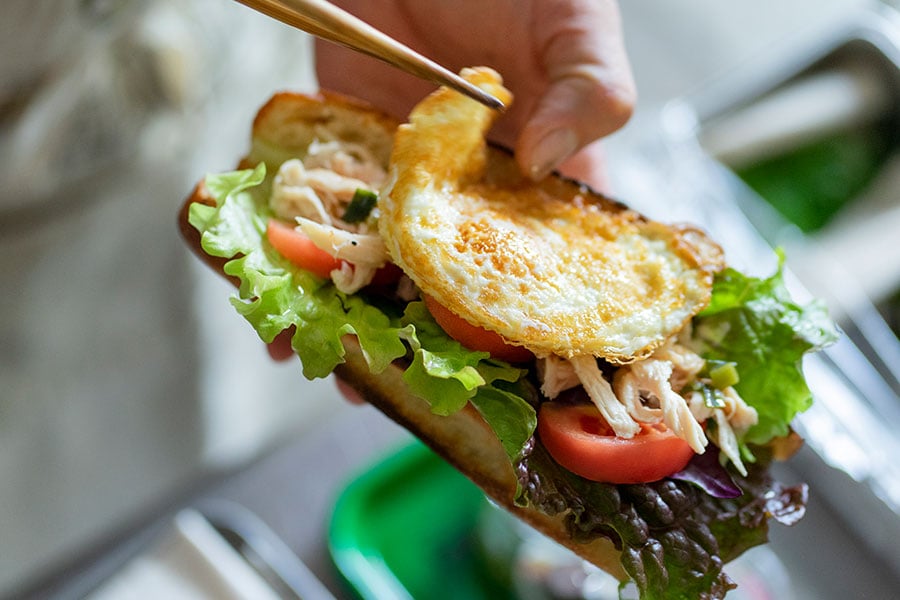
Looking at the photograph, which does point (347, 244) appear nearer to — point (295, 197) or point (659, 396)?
point (295, 197)

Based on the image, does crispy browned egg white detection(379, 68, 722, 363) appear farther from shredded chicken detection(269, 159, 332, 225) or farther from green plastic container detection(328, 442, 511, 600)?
green plastic container detection(328, 442, 511, 600)

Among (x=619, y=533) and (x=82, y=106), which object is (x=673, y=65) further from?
(x=619, y=533)

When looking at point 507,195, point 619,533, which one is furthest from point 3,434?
point 619,533

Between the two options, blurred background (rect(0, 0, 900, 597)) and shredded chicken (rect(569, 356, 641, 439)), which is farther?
blurred background (rect(0, 0, 900, 597))

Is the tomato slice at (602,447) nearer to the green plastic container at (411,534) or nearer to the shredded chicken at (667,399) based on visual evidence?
the shredded chicken at (667,399)

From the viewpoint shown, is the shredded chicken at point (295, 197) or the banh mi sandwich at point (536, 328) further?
the shredded chicken at point (295, 197)

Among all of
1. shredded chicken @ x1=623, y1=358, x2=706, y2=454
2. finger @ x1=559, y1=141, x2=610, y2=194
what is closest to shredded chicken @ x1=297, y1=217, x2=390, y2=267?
shredded chicken @ x1=623, y1=358, x2=706, y2=454

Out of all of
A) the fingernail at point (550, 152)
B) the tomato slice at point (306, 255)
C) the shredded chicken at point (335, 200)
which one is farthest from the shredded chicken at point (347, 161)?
the fingernail at point (550, 152)
